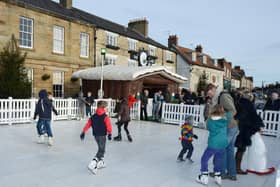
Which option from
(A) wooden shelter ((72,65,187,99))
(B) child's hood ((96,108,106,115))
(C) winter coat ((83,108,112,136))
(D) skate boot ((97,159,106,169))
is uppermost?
(A) wooden shelter ((72,65,187,99))

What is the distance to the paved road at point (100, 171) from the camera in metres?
4.12

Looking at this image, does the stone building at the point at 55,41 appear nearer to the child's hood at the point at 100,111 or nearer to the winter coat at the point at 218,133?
the child's hood at the point at 100,111

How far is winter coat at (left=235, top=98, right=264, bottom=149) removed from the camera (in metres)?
4.46

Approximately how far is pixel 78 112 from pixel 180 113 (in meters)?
5.41

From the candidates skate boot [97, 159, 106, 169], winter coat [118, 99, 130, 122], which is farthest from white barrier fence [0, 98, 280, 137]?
skate boot [97, 159, 106, 169]

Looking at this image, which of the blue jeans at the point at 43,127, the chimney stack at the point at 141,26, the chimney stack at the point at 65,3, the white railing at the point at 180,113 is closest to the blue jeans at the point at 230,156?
the blue jeans at the point at 43,127

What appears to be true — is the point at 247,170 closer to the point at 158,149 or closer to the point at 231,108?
the point at 231,108

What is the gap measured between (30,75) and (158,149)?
11.9 meters

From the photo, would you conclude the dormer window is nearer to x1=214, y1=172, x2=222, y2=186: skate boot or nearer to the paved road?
the paved road

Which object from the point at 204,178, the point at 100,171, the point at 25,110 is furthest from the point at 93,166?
the point at 25,110

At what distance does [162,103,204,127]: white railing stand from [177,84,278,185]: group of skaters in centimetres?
615

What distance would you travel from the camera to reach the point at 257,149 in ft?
15.5

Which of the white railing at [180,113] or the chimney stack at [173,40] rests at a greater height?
the chimney stack at [173,40]

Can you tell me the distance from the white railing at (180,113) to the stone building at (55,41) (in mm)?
8413
